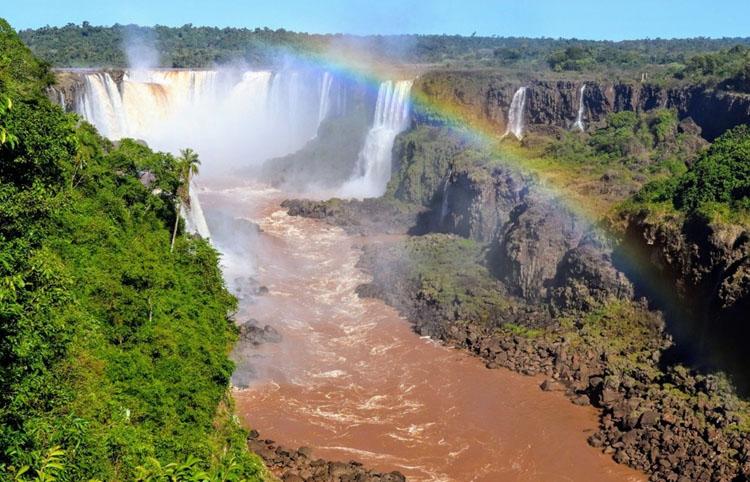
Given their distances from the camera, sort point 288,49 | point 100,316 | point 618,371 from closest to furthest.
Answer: point 100,316
point 618,371
point 288,49

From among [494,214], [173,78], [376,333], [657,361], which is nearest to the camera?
[657,361]

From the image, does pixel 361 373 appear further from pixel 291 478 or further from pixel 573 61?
pixel 573 61

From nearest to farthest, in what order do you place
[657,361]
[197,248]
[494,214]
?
[197,248]
[657,361]
[494,214]

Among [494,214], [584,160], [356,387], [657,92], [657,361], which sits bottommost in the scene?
[356,387]

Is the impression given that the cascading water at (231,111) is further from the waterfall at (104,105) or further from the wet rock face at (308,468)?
the wet rock face at (308,468)

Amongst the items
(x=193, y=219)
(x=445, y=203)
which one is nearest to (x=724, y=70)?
(x=445, y=203)

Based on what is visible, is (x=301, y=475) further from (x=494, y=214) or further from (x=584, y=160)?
(x=584, y=160)

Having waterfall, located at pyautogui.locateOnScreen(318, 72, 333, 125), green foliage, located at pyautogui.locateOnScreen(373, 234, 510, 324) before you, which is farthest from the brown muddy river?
waterfall, located at pyautogui.locateOnScreen(318, 72, 333, 125)

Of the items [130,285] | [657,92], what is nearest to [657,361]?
[130,285]
